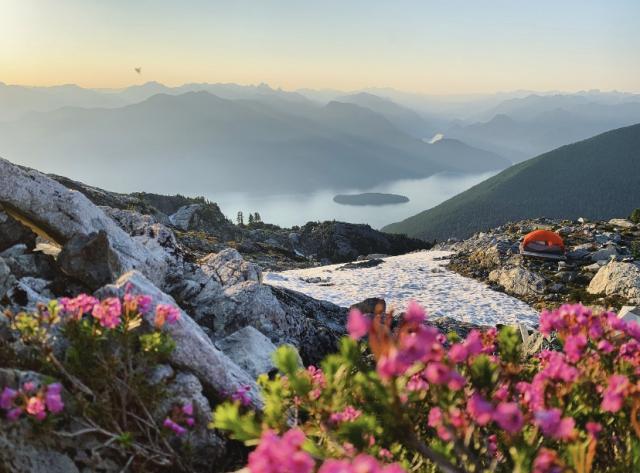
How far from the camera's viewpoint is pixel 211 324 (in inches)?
436

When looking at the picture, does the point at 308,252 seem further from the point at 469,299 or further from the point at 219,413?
the point at 219,413

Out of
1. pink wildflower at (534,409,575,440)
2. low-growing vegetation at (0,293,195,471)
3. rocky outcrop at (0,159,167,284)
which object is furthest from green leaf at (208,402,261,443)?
rocky outcrop at (0,159,167,284)

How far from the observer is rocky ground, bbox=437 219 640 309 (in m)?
28.8

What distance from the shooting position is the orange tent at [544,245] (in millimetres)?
36781

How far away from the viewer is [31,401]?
4.30m

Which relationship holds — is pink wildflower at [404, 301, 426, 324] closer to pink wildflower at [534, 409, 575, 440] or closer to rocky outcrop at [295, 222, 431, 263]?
pink wildflower at [534, 409, 575, 440]

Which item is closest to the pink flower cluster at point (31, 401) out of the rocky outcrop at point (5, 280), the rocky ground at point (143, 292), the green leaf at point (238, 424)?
the rocky ground at point (143, 292)

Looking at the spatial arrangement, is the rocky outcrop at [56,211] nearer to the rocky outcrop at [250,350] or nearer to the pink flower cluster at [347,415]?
the rocky outcrop at [250,350]

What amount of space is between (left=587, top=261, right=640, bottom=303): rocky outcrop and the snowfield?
495 cm

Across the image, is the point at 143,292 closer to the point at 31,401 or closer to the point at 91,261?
the point at 31,401

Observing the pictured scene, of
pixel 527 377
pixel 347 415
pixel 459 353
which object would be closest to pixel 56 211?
pixel 347 415

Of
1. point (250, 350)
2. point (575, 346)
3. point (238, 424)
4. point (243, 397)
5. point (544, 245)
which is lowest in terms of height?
point (544, 245)

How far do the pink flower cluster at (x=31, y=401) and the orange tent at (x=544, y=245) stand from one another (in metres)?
37.9

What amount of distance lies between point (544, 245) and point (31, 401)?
38667mm
